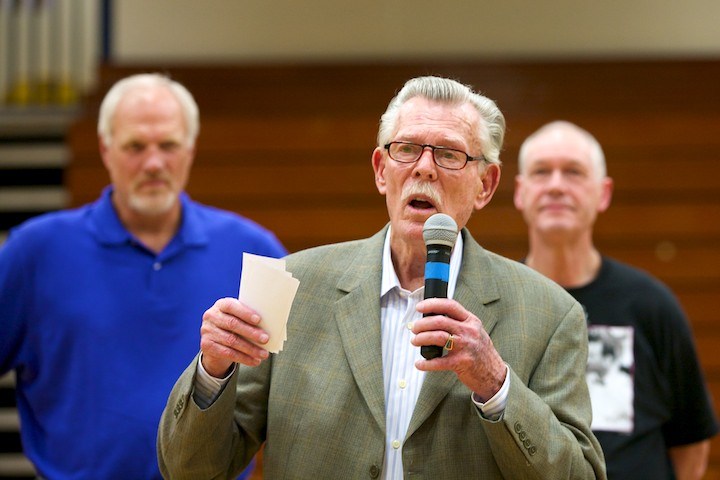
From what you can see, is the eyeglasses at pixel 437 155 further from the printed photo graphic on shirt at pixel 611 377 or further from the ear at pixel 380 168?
the printed photo graphic on shirt at pixel 611 377

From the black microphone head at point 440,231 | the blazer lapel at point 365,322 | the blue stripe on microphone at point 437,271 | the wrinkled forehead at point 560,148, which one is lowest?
the blazer lapel at point 365,322

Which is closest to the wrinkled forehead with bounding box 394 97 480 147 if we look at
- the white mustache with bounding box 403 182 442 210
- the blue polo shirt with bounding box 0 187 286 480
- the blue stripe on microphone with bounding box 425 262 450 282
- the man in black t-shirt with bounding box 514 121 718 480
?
the white mustache with bounding box 403 182 442 210

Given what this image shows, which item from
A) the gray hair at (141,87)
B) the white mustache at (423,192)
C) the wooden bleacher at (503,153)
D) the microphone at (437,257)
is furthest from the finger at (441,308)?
the wooden bleacher at (503,153)

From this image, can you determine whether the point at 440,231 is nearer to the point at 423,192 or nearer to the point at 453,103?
the point at 423,192

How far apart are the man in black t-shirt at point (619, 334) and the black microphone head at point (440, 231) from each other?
1434mm

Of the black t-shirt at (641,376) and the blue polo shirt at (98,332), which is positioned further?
the black t-shirt at (641,376)

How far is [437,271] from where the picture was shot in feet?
6.12

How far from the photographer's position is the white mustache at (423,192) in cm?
213

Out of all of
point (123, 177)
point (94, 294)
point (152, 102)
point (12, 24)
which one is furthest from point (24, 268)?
point (12, 24)

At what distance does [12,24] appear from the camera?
6699mm

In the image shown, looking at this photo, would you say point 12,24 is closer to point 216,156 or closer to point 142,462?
point 216,156

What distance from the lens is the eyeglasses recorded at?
2.15 metres

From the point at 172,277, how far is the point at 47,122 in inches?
149

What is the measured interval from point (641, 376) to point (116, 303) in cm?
165
